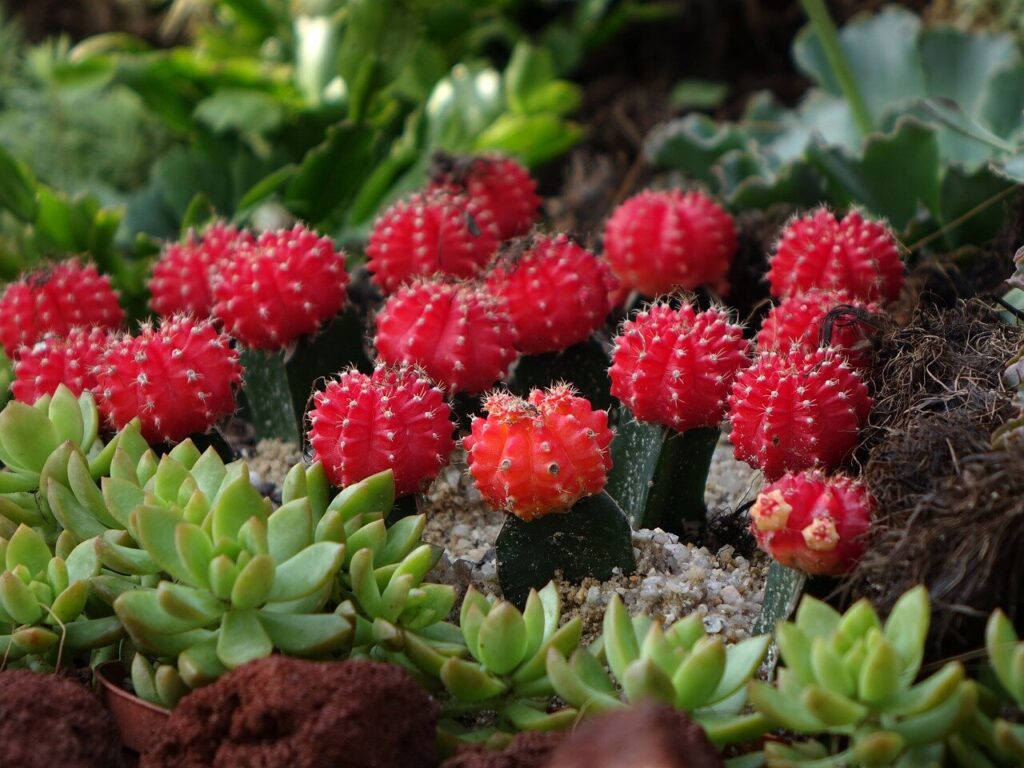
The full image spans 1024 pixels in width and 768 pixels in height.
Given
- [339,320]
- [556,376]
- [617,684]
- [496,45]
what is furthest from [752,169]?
[496,45]

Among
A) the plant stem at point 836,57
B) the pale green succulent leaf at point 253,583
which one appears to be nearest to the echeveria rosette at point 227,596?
the pale green succulent leaf at point 253,583

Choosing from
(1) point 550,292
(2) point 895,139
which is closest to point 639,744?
(1) point 550,292

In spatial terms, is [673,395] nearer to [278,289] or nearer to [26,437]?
[278,289]

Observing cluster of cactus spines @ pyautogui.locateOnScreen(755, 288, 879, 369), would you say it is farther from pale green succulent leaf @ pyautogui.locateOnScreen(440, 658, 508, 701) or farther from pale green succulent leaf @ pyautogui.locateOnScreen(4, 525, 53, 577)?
pale green succulent leaf @ pyautogui.locateOnScreen(4, 525, 53, 577)

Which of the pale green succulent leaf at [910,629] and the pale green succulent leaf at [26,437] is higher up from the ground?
the pale green succulent leaf at [26,437]

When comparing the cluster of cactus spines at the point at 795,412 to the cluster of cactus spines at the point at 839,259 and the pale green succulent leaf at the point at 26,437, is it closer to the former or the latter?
the cluster of cactus spines at the point at 839,259

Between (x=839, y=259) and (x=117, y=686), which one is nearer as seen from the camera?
(x=117, y=686)
